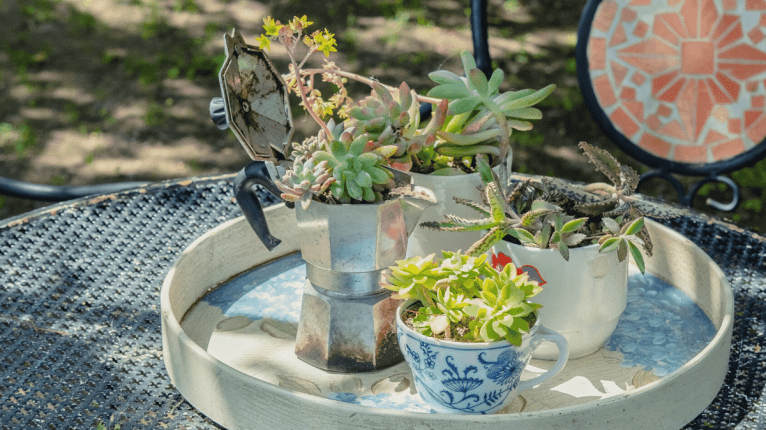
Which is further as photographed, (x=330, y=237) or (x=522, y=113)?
(x=522, y=113)

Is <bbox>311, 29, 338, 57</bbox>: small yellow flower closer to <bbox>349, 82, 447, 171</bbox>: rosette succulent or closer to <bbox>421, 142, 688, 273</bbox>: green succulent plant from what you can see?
<bbox>349, 82, 447, 171</bbox>: rosette succulent

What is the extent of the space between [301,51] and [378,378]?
111 inches

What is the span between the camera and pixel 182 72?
3.26 m

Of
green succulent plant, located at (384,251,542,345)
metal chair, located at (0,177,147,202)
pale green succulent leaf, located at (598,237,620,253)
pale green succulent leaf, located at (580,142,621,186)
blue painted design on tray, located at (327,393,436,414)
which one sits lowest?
metal chair, located at (0,177,147,202)

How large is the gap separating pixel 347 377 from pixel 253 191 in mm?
220

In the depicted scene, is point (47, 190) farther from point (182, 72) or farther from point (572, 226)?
point (182, 72)

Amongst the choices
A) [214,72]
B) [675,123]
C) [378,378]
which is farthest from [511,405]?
[214,72]

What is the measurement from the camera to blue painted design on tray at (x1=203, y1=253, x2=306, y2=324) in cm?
94

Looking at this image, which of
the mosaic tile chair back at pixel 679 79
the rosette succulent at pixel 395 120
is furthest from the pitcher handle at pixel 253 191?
the mosaic tile chair back at pixel 679 79

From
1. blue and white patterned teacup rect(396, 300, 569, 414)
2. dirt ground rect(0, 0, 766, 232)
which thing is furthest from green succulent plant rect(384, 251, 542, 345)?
dirt ground rect(0, 0, 766, 232)

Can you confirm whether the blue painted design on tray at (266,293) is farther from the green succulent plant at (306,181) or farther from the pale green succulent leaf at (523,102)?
the pale green succulent leaf at (523,102)

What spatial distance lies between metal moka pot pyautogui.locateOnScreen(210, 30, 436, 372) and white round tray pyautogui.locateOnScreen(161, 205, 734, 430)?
3 centimetres

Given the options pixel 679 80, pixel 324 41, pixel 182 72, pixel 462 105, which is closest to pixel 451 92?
pixel 462 105

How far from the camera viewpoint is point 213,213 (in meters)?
1.18
